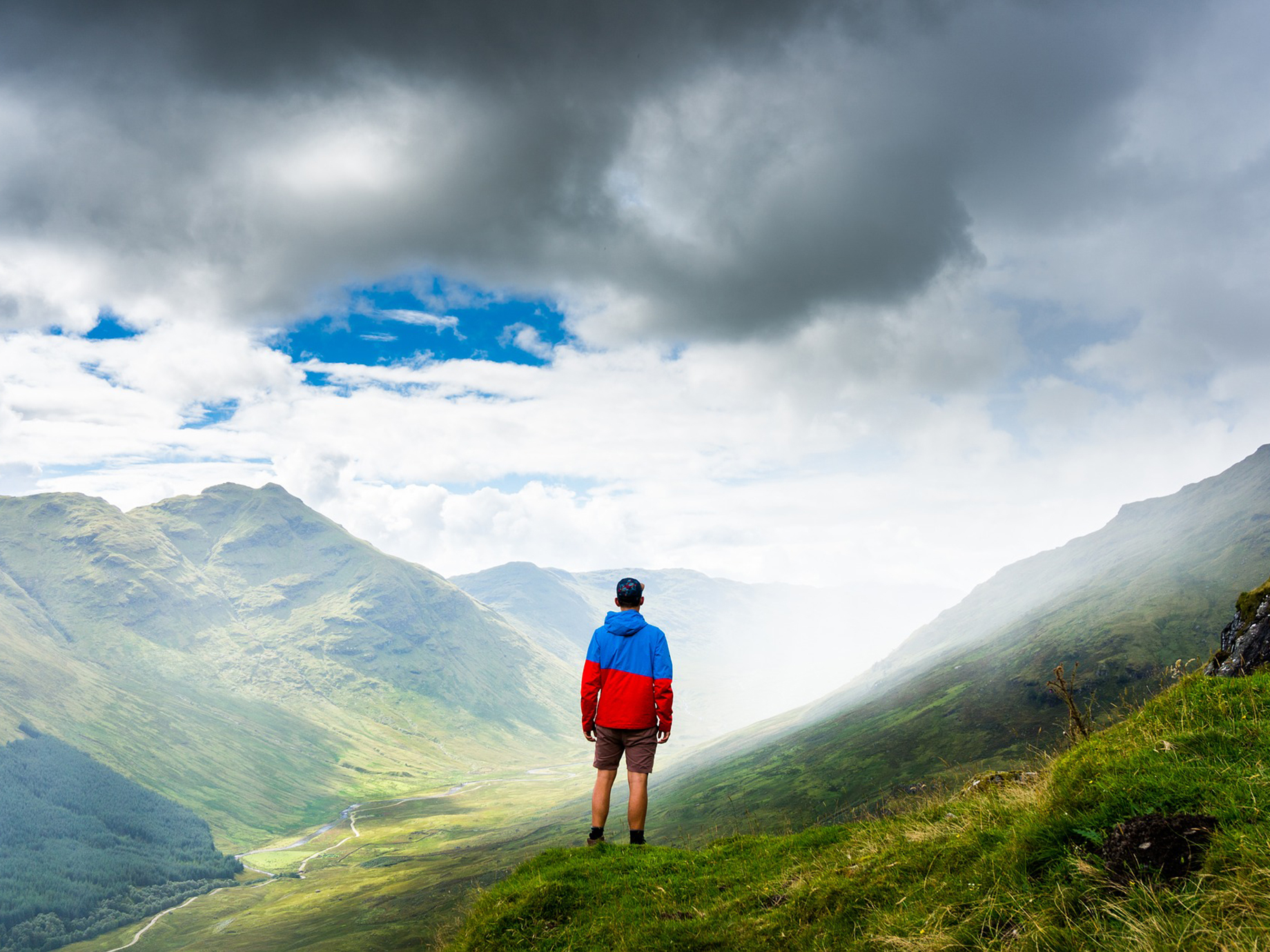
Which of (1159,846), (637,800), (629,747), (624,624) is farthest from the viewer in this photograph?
(624,624)

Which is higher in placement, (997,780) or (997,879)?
(997,879)

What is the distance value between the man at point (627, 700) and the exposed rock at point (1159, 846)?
27.1 ft

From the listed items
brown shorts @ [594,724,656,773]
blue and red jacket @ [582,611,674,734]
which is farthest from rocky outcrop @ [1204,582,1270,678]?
brown shorts @ [594,724,656,773]

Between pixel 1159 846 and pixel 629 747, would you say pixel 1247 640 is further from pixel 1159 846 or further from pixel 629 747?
pixel 629 747

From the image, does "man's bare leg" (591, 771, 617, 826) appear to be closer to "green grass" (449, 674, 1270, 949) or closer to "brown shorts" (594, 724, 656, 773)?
"brown shorts" (594, 724, 656, 773)

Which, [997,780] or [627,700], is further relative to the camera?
[997,780]

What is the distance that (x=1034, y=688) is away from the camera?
19212 cm

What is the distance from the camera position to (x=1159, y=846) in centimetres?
586

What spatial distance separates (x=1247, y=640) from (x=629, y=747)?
14.0 metres

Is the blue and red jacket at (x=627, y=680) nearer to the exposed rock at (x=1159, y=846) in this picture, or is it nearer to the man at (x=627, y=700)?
the man at (x=627, y=700)

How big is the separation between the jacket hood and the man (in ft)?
0.05

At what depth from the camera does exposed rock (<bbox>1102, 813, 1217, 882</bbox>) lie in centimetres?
571

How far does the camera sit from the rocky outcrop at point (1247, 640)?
13188 mm

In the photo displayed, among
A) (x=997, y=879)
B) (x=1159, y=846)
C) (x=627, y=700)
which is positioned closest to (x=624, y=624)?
(x=627, y=700)
